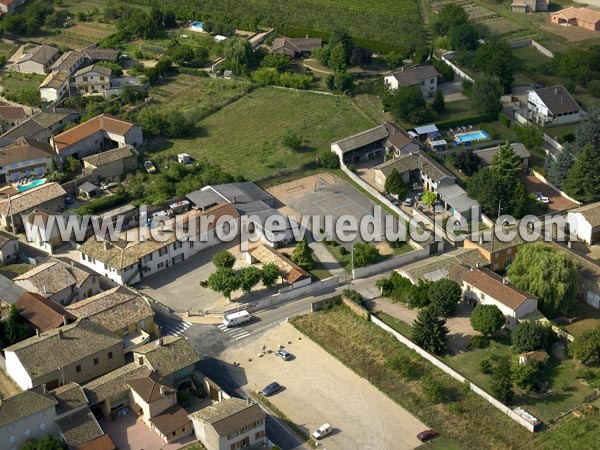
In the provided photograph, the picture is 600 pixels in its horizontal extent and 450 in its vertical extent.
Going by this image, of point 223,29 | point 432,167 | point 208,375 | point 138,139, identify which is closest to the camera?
point 208,375

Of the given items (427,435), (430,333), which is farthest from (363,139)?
(427,435)

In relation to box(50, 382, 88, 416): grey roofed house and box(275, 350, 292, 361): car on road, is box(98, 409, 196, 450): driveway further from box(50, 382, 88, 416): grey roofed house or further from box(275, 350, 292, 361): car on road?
box(275, 350, 292, 361): car on road

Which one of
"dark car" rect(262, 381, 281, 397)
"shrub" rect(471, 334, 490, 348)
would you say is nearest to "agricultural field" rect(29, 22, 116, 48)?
"dark car" rect(262, 381, 281, 397)

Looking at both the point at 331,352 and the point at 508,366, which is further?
the point at 331,352

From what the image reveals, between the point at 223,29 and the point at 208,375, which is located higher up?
the point at 223,29

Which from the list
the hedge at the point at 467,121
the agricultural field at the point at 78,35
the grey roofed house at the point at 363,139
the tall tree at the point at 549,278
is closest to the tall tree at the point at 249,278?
the tall tree at the point at 549,278

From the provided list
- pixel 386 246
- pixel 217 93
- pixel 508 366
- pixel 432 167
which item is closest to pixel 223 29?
pixel 217 93

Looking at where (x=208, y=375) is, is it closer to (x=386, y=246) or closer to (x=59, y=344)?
(x=59, y=344)
